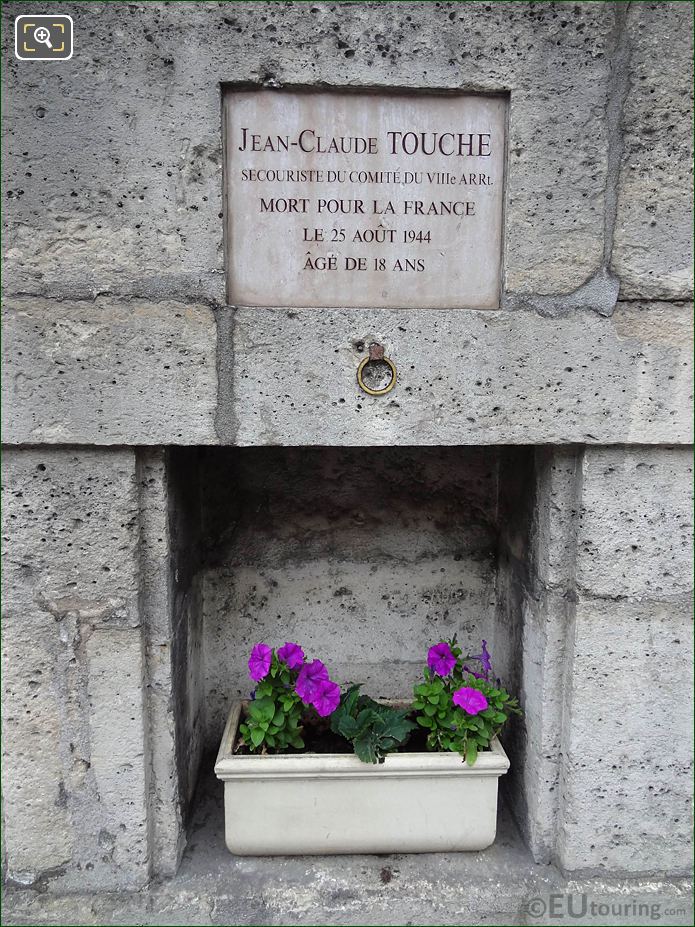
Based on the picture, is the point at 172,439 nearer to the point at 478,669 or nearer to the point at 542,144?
the point at 542,144

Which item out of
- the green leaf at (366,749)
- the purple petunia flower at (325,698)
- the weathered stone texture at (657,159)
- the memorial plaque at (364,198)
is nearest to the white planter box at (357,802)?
the green leaf at (366,749)

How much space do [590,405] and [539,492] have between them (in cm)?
30

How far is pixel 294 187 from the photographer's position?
5.26 ft

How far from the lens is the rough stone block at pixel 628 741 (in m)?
1.73

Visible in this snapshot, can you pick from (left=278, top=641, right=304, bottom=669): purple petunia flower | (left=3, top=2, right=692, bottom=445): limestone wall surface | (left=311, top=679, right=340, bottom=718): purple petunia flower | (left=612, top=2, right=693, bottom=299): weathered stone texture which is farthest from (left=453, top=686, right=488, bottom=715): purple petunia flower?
(left=612, top=2, right=693, bottom=299): weathered stone texture

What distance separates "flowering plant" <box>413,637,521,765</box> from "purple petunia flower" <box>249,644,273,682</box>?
0.44 m

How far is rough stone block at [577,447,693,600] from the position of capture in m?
1.68

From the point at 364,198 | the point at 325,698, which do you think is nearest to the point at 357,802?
the point at 325,698

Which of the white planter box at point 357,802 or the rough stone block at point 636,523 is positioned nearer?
the rough stone block at point 636,523

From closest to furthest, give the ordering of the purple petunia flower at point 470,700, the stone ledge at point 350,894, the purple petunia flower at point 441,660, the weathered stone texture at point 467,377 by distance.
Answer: the weathered stone texture at point 467,377 < the stone ledge at point 350,894 < the purple petunia flower at point 470,700 < the purple petunia flower at point 441,660

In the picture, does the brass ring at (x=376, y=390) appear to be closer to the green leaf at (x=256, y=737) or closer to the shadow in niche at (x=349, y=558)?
the shadow in niche at (x=349, y=558)

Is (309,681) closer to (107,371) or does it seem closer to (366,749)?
(366,749)

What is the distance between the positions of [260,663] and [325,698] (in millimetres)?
209

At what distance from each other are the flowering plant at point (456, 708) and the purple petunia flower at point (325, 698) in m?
0.24
